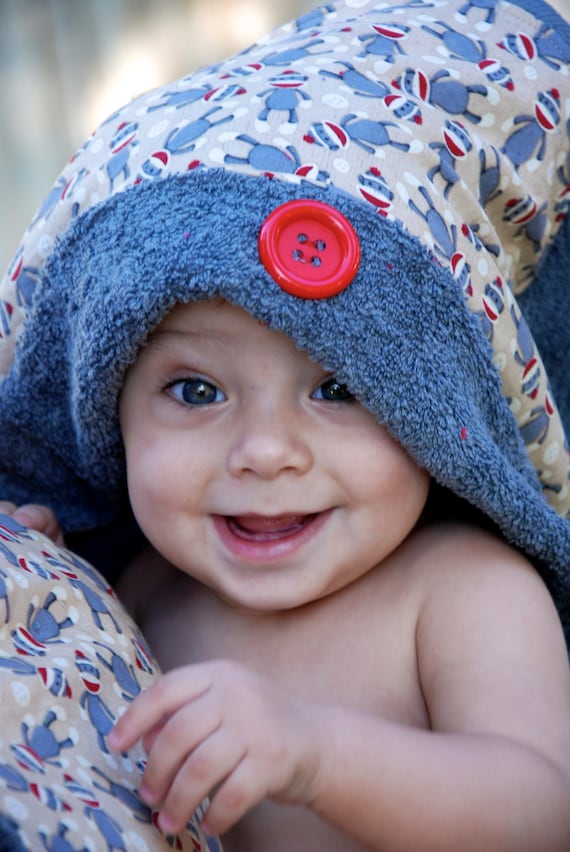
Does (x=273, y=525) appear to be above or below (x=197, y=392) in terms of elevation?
below

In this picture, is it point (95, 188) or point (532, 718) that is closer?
point (532, 718)

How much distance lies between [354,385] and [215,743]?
1.23 ft

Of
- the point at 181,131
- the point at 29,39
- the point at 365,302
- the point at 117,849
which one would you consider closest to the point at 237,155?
the point at 181,131

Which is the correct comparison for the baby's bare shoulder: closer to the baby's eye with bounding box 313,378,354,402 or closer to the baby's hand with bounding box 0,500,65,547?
the baby's eye with bounding box 313,378,354,402

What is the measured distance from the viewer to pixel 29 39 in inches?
132

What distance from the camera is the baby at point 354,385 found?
3.32ft

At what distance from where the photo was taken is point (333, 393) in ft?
3.62

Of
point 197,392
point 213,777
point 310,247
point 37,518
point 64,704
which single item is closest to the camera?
point 213,777

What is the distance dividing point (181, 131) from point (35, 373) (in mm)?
315

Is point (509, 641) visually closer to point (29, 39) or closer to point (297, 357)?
point (297, 357)

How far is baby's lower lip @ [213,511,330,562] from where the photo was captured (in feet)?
3.68

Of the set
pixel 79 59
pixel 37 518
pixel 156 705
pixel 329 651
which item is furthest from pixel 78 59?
pixel 156 705

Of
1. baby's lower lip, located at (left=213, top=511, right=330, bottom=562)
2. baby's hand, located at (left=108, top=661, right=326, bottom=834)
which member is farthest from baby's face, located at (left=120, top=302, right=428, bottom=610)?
baby's hand, located at (left=108, top=661, right=326, bottom=834)

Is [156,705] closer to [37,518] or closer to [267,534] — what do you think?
[267,534]
